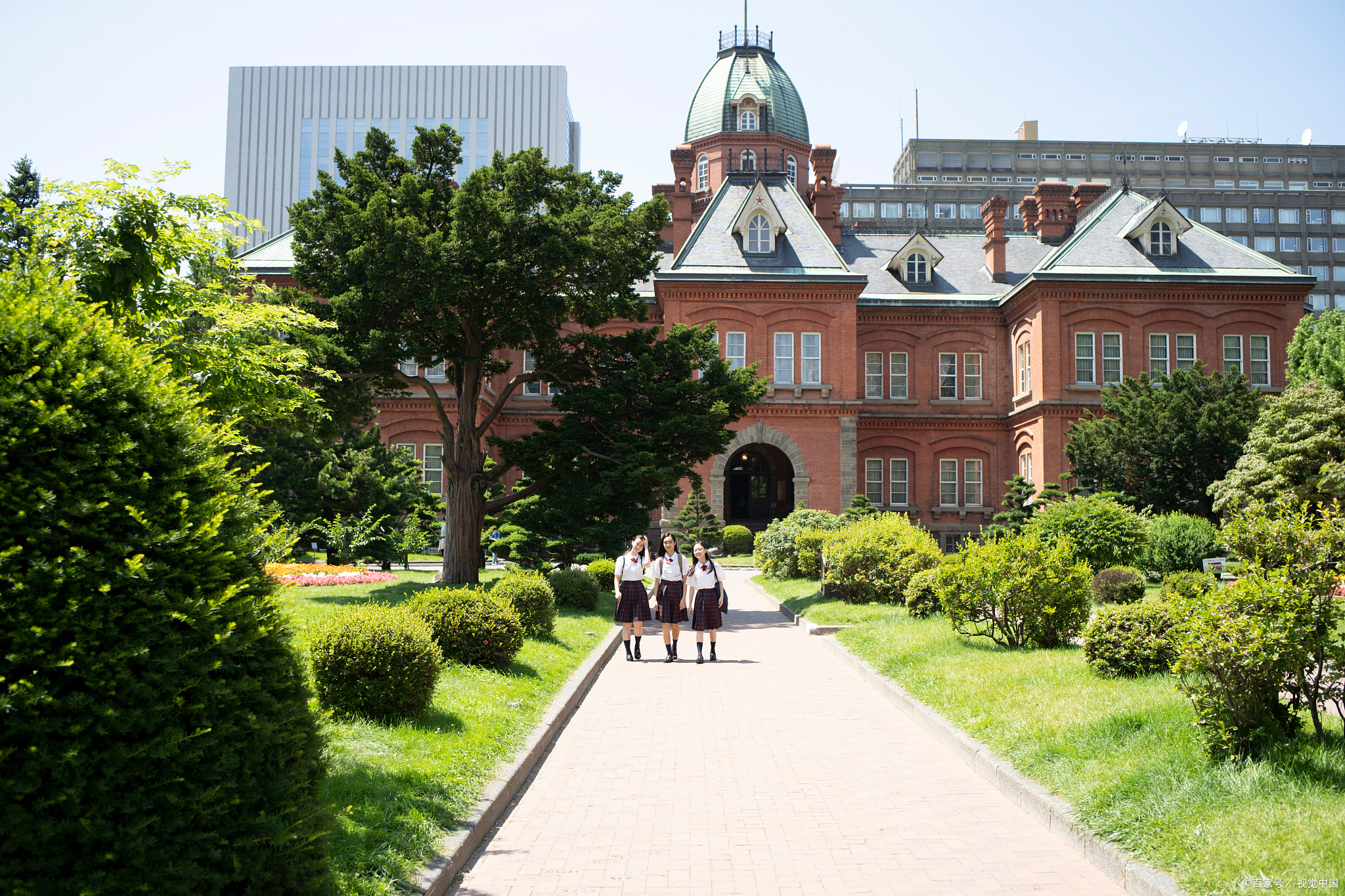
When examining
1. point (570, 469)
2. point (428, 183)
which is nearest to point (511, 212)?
point (428, 183)

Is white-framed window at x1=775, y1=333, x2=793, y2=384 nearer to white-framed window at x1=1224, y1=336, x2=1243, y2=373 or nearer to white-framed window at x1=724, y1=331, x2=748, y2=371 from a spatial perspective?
white-framed window at x1=724, y1=331, x2=748, y2=371

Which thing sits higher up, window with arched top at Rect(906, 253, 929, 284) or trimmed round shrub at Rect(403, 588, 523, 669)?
window with arched top at Rect(906, 253, 929, 284)

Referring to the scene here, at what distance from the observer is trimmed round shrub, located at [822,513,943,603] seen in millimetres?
16672

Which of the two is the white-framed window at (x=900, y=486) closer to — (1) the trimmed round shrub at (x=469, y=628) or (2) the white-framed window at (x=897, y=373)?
(2) the white-framed window at (x=897, y=373)

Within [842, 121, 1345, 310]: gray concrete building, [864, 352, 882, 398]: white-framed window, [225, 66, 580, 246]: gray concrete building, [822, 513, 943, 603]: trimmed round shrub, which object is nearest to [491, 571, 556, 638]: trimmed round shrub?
[822, 513, 943, 603]: trimmed round shrub

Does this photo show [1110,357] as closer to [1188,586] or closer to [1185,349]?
[1185,349]

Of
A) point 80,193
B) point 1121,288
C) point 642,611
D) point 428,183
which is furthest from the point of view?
point 1121,288

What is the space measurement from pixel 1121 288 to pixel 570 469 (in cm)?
2497

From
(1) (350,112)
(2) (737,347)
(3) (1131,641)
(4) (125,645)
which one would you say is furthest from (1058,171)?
(4) (125,645)

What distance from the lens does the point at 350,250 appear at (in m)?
18.3

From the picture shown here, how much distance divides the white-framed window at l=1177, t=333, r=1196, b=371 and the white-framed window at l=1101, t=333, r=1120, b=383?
244 centimetres

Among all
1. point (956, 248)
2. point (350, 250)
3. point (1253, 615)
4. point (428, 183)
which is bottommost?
point (1253, 615)

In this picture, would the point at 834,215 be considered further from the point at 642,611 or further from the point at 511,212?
the point at 642,611

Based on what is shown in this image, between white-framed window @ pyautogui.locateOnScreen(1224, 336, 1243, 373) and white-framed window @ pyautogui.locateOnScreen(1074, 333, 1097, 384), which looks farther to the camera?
white-framed window @ pyautogui.locateOnScreen(1224, 336, 1243, 373)
